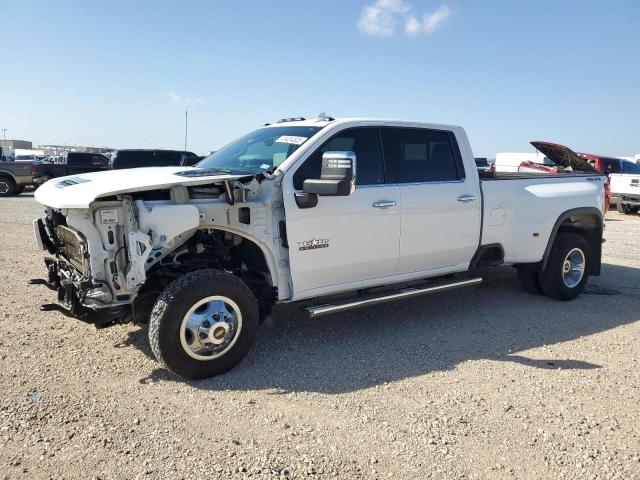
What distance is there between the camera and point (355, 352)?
14.6 ft

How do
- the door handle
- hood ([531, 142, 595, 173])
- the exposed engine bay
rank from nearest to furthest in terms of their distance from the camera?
the exposed engine bay → the door handle → hood ([531, 142, 595, 173])

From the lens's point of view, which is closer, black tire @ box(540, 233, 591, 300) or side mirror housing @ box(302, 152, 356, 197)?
side mirror housing @ box(302, 152, 356, 197)

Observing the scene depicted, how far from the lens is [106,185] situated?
145 inches

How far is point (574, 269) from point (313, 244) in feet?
12.5

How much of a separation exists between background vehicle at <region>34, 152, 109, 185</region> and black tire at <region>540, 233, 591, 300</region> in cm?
1638

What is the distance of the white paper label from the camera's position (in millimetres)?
3570

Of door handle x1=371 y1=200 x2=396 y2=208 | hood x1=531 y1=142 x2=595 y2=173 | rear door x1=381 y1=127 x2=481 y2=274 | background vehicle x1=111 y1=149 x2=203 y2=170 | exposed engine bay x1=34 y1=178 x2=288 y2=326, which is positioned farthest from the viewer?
background vehicle x1=111 y1=149 x2=203 y2=170

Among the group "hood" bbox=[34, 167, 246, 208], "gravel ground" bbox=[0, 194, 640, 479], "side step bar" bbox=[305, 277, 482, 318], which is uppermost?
"hood" bbox=[34, 167, 246, 208]

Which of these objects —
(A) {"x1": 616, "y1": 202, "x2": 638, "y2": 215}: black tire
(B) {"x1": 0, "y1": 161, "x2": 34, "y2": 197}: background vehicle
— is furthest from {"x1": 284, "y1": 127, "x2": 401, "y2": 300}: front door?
(B) {"x1": 0, "y1": 161, "x2": 34, "y2": 197}: background vehicle

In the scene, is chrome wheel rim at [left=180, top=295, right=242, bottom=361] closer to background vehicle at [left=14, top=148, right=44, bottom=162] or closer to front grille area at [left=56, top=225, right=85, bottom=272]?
front grille area at [left=56, top=225, right=85, bottom=272]

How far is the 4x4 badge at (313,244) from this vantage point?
164 inches

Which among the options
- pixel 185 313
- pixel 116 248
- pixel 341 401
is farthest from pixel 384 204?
pixel 116 248

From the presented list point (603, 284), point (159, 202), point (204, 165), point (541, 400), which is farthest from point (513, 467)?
point (603, 284)

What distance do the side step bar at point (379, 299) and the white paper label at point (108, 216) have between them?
5.33ft
